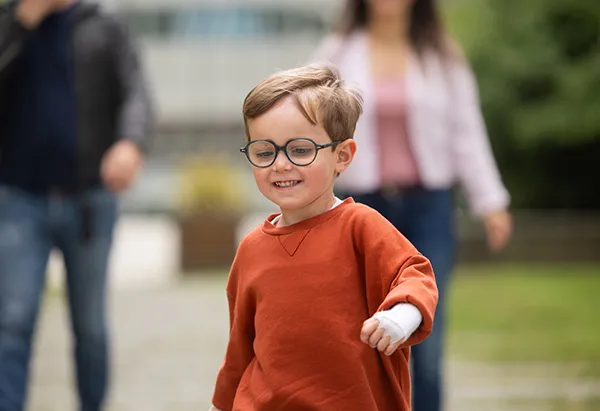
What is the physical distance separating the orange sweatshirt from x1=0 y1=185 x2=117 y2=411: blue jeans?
6.18 feet

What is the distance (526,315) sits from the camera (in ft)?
38.4

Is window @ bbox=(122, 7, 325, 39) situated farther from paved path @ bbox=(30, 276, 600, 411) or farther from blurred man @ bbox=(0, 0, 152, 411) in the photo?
blurred man @ bbox=(0, 0, 152, 411)

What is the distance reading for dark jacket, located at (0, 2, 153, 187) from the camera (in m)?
4.48

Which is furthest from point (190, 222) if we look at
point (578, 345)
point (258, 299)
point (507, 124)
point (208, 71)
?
point (208, 71)

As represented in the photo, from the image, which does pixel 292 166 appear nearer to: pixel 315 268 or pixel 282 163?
pixel 282 163

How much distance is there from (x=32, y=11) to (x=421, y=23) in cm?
158

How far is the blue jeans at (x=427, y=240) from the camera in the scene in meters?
4.48

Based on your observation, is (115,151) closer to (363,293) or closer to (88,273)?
(88,273)

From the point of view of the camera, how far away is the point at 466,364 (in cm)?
802

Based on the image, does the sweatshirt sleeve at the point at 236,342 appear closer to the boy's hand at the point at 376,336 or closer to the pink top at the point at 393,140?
the boy's hand at the point at 376,336

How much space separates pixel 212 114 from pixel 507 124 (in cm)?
2598

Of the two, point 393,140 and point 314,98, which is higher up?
A: point 314,98

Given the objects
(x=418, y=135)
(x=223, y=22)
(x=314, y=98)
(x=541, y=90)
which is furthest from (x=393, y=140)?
(x=223, y=22)

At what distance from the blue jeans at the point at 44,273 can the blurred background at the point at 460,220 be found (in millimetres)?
1565
